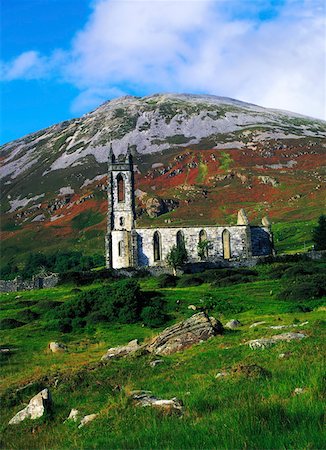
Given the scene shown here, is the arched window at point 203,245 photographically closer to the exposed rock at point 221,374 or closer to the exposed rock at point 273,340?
the exposed rock at point 273,340

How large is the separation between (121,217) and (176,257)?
17.0 metres

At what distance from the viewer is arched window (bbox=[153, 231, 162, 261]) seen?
78.5m

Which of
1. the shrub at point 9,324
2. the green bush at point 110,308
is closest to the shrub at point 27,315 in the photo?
the shrub at point 9,324

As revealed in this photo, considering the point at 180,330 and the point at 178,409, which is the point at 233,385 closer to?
the point at 178,409

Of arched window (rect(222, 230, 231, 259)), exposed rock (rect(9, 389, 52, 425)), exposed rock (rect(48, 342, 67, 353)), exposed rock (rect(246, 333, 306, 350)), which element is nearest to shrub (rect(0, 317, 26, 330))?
exposed rock (rect(48, 342, 67, 353))

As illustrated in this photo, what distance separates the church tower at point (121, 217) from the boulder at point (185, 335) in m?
53.0

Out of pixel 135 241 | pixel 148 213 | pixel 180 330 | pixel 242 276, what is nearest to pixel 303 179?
pixel 148 213

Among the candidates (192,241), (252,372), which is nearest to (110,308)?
(252,372)

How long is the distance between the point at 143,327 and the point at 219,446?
3088 cm

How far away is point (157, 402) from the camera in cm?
1015

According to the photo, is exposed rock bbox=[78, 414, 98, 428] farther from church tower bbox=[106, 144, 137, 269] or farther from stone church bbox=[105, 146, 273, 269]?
church tower bbox=[106, 144, 137, 269]

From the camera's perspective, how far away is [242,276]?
5744 centimetres

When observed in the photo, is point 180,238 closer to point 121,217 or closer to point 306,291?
point 121,217

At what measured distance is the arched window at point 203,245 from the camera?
76.6 m
